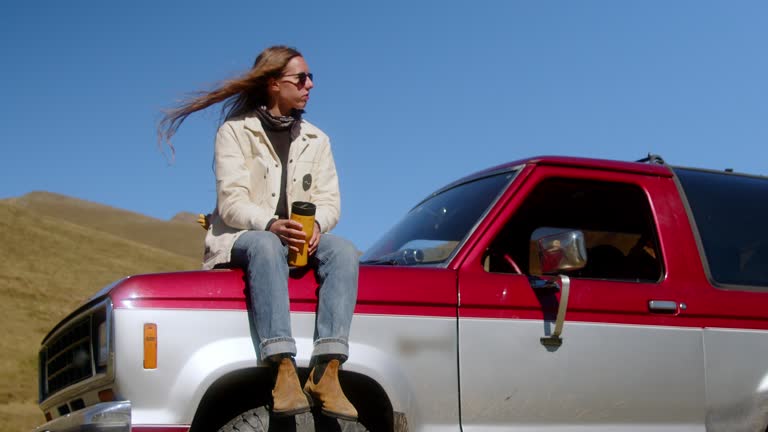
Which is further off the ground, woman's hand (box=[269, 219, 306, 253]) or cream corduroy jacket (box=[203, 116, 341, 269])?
cream corduroy jacket (box=[203, 116, 341, 269])

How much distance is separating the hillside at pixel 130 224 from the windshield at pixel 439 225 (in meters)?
84.5

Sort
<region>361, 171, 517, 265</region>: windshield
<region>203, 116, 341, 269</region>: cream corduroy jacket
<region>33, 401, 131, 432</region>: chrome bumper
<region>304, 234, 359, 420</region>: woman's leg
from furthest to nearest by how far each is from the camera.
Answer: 1. <region>361, 171, 517, 265</region>: windshield
2. <region>203, 116, 341, 269</region>: cream corduroy jacket
3. <region>304, 234, 359, 420</region>: woman's leg
4. <region>33, 401, 131, 432</region>: chrome bumper

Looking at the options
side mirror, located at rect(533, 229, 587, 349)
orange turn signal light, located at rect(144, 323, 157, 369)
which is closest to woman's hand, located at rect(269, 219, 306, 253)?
orange turn signal light, located at rect(144, 323, 157, 369)

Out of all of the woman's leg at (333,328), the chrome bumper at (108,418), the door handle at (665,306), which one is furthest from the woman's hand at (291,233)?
the door handle at (665,306)

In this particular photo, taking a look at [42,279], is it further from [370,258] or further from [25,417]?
[370,258]

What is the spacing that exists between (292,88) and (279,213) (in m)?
0.72

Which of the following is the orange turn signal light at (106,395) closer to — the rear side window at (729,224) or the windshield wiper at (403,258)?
the windshield wiper at (403,258)

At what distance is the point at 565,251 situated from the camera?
385cm

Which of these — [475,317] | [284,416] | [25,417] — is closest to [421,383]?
[475,317]

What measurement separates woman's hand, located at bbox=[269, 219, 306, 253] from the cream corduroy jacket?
213mm

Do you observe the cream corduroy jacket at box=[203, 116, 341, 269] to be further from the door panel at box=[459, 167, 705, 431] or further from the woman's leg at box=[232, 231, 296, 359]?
the door panel at box=[459, 167, 705, 431]

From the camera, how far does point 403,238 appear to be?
4953mm

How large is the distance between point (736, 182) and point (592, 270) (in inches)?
47.3

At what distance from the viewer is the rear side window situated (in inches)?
183
